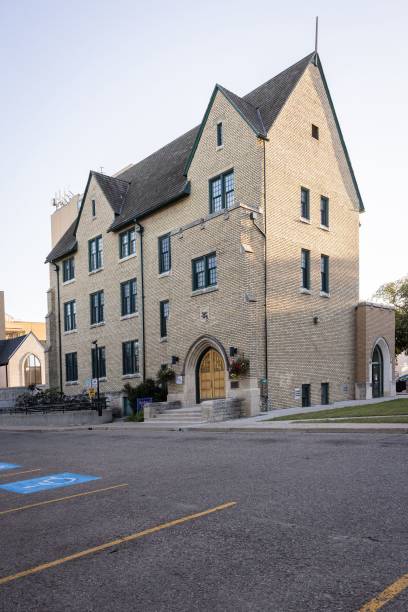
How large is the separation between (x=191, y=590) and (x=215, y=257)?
68.6 feet

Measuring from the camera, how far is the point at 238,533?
552 centimetres

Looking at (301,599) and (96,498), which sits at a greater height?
(301,599)

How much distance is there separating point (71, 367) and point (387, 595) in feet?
120

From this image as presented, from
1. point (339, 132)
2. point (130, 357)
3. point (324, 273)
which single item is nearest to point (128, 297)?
point (130, 357)

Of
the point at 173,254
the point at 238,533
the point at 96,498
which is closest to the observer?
the point at 238,533

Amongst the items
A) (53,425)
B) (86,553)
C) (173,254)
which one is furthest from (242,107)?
(86,553)

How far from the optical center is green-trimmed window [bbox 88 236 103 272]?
116 ft

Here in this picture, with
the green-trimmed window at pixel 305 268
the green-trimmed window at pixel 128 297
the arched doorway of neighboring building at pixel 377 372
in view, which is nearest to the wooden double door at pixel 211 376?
the green-trimmed window at pixel 305 268

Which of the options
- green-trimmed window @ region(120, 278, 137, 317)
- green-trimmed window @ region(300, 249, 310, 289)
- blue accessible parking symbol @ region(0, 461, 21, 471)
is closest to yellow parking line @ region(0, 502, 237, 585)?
blue accessible parking symbol @ region(0, 461, 21, 471)

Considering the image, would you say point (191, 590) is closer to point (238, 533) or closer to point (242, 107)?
point (238, 533)

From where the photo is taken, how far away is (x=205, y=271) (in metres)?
25.0

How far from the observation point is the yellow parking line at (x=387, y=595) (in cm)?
365

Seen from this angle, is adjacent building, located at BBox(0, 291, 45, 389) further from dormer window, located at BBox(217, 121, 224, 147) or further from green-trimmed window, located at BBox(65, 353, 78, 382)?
dormer window, located at BBox(217, 121, 224, 147)

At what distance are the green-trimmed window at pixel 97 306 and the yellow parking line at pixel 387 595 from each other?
3194 cm
